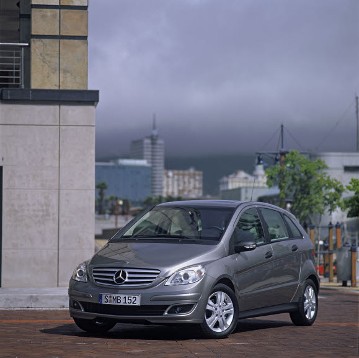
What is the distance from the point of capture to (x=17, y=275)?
1741cm

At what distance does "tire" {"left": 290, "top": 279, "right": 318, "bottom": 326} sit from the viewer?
1214 centimetres

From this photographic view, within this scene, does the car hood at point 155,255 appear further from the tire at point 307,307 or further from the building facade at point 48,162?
the building facade at point 48,162

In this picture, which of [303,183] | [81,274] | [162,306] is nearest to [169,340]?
[162,306]

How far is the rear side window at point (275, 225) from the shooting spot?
11.8 metres

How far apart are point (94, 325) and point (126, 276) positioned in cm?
97

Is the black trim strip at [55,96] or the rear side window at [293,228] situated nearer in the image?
the rear side window at [293,228]

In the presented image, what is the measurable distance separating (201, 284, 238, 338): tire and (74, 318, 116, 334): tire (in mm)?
1064

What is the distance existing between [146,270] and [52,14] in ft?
29.9

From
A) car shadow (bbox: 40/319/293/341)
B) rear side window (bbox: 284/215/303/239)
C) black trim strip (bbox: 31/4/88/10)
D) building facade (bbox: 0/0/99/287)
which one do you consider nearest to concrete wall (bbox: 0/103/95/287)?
building facade (bbox: 0/0/99/287)

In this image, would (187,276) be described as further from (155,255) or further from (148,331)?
(148,331)

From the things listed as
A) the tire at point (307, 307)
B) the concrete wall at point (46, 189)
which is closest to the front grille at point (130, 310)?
the tire at point (307, 307)

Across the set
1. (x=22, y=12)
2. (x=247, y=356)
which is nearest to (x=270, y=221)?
(x=247, y=356)

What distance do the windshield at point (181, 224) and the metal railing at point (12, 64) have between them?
24.8 feet

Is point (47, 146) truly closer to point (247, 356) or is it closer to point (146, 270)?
point (146, 270)
